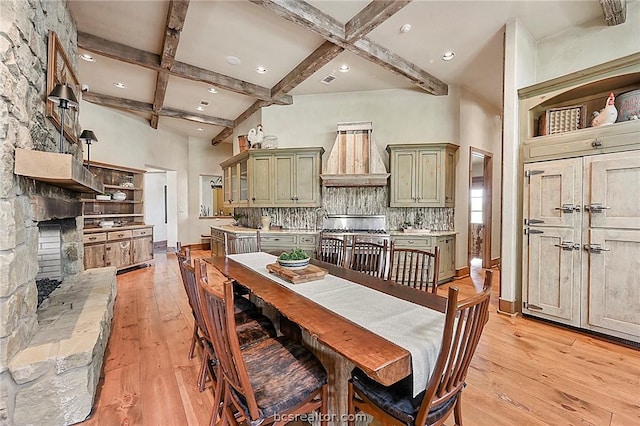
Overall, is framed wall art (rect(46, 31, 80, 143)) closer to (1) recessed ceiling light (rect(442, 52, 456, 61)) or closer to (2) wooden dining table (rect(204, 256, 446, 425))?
(2) wooden dining table (rect(204, 256, 446, 425))

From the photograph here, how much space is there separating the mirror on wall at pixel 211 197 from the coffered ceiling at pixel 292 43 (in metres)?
3.38

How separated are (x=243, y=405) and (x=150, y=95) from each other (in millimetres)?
5685

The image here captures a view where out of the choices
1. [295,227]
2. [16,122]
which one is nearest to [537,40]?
[295,227]

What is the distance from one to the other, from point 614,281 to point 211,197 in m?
8.59

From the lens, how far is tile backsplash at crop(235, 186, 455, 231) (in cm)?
478

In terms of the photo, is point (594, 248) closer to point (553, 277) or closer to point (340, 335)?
point (553, 277)

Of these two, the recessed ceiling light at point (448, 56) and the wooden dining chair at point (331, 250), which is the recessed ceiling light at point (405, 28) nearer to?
the recessed ceiling light at point (448, 56)

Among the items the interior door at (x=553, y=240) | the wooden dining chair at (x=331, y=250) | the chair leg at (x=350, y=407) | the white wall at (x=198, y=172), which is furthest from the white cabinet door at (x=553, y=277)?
the white wall at (x=198, y=172)

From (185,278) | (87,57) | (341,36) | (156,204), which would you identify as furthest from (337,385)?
(156,204)

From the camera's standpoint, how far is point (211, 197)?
28.0 feet

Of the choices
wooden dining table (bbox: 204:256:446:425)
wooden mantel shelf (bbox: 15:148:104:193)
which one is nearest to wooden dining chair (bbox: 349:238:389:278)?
wooden dining table (bbox: 204:256:446:425)

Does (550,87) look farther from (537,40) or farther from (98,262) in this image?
(98,262)

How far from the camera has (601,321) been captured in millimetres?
2549

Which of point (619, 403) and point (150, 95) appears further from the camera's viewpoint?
point (150, 95)
